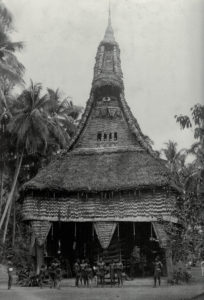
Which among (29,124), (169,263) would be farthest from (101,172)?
(29,124)

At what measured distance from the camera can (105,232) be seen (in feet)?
70.7

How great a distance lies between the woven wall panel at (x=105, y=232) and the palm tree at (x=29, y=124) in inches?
401

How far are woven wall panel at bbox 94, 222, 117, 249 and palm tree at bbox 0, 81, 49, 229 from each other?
10.2 metres

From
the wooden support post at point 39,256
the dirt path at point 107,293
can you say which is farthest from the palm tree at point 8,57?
the dirt path at point 107,293

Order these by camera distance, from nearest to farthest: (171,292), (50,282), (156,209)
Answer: (171,292) < (50,282) < (156,209)

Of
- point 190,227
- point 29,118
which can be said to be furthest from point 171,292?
point 29,118

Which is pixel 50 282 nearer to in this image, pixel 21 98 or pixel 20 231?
pixel 21 98

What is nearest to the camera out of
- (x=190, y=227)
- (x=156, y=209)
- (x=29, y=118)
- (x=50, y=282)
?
(x=190, y=227)

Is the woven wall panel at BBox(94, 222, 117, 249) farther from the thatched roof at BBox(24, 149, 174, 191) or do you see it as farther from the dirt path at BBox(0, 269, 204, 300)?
the dirt path at BBox(0, 269, 204, 300)

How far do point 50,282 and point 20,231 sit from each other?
19561 mm

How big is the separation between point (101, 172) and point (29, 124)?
866 cm

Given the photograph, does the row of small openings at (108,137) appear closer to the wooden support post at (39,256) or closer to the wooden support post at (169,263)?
the wooden support post at (39,256)

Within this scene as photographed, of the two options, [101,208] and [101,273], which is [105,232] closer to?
[101,208]

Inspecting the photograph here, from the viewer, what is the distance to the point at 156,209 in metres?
21.3
